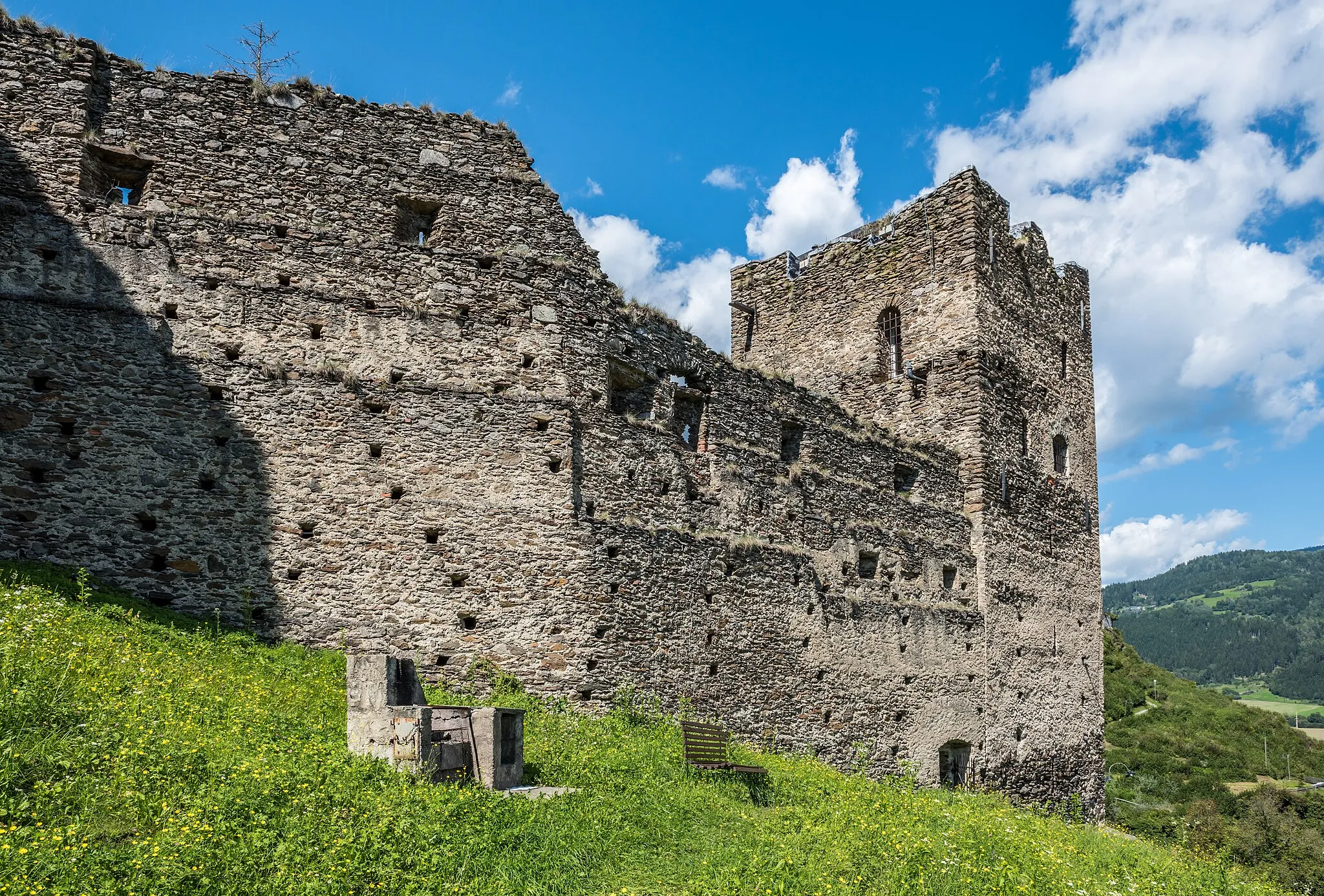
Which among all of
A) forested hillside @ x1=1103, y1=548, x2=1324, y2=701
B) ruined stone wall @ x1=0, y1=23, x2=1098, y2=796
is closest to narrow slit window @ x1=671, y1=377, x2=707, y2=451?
ruined stone wall @ x1=0, y1=23, x2=1098, y2=796

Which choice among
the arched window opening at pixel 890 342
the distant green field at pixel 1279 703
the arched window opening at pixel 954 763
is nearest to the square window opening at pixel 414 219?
the arched window opening at pixel 890 342

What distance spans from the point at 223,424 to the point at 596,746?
5359 millimetres

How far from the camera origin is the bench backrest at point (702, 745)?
33.6 feet

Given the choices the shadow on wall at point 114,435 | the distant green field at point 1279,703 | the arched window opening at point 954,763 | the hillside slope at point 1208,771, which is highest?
the shadow on wall at point 114,435

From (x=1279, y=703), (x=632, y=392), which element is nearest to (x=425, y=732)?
(x=632, y=392)

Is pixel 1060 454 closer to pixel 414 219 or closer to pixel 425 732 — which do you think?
pixel 414 219

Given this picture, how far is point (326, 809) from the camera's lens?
6.06 meters

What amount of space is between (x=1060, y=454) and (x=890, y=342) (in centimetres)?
464

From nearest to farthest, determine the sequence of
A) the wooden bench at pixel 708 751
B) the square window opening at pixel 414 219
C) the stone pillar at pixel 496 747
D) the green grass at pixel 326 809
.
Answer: the green grass at pixel 326 809 → the stone pillar at pixel 496 747 → the wooden bench at pixel 708 751 → the square window opening at pixel 414 219

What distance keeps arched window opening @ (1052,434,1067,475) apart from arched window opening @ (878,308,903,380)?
4.01 m

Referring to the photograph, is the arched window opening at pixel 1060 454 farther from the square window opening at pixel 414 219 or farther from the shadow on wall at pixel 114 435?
the shadow on wall at pixel 114 435

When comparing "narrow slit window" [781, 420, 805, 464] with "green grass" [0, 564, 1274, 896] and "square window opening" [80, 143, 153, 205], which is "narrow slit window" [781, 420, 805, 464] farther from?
"square window opening" [80, 143, 153, 205]

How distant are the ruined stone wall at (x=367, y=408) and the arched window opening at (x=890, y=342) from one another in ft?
20.6

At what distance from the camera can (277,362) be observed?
10914mm
